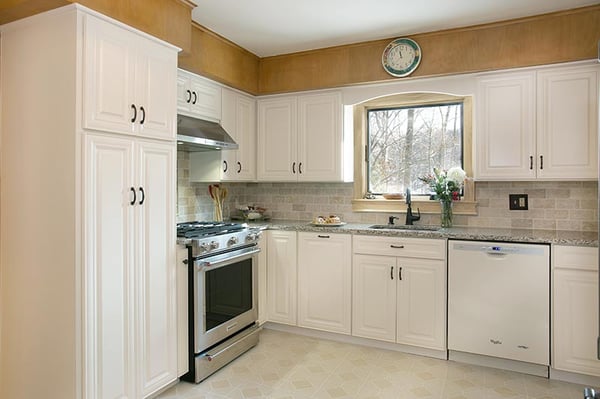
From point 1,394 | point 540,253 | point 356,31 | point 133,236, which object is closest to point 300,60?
point 356,31

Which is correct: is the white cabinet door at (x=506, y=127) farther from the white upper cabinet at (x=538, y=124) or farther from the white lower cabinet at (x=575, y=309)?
the white lower cabinet at (x=575, y=309)

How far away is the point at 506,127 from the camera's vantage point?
318 cm

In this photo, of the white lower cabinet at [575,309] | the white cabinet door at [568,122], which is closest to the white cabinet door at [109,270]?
the white lower cabinet at [575,309]

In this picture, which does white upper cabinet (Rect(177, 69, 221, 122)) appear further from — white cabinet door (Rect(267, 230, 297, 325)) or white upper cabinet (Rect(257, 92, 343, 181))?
white cabinet door (Rect(267, 230, 297, 325))

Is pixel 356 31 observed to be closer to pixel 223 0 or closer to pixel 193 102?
pixel 223 0

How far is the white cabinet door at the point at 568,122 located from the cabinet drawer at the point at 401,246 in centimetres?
95

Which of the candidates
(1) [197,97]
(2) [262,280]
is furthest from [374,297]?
(1) [197,97]

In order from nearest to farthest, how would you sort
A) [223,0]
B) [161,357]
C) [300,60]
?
[161,357] < [223,0] < [300,60]

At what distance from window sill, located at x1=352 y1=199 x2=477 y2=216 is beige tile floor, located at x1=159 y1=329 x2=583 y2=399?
1269 millimetres

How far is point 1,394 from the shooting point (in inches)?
92.3

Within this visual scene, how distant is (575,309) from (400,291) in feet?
3.88

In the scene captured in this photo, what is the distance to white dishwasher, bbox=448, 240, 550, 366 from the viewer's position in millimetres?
2865

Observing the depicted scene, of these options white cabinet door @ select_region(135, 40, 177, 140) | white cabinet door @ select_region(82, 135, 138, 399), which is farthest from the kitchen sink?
white cabinet door @ select_region(82, 135, 138, 399)

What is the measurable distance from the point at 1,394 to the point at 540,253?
3.51 m
